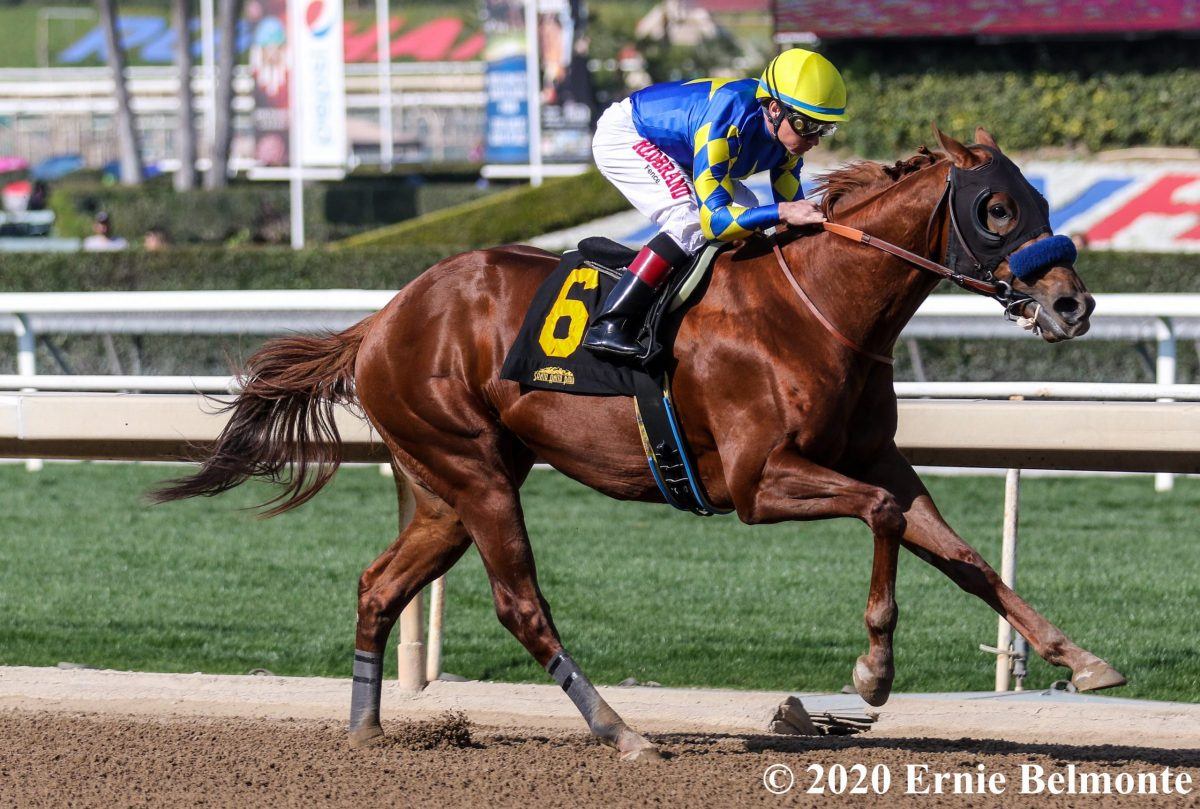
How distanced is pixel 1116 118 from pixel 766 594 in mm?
16275

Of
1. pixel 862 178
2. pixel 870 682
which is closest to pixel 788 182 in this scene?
pixel 862 178

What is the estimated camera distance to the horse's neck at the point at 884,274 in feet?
12.0

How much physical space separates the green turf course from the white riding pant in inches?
65.0

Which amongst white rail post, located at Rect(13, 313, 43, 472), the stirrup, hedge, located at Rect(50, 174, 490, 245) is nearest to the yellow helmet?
the stirrup

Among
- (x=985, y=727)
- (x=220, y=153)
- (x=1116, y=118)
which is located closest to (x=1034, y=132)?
(x=1116, y=118)

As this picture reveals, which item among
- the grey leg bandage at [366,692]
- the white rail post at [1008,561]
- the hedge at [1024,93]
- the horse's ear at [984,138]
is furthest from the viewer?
the hedge at [1024,93]

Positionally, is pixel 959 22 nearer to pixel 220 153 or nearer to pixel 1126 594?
pixel 220 153

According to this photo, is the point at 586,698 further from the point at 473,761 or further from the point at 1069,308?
the point at 1069,308

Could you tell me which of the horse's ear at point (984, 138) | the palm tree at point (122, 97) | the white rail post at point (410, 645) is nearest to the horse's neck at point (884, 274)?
the horse's ear at point (984, 138)

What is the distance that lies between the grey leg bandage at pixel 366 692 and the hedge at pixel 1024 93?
17.6 meters

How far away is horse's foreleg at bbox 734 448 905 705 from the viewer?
349cm

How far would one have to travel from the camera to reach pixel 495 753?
3953 mm

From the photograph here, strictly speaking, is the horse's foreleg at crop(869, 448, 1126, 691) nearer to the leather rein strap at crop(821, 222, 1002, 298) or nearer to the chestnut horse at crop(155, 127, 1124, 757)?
the chestnut horse at crop(155, 127, 1124, 757)

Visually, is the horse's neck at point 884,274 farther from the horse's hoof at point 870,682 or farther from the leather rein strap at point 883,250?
the horse's hoof at point 870,682
